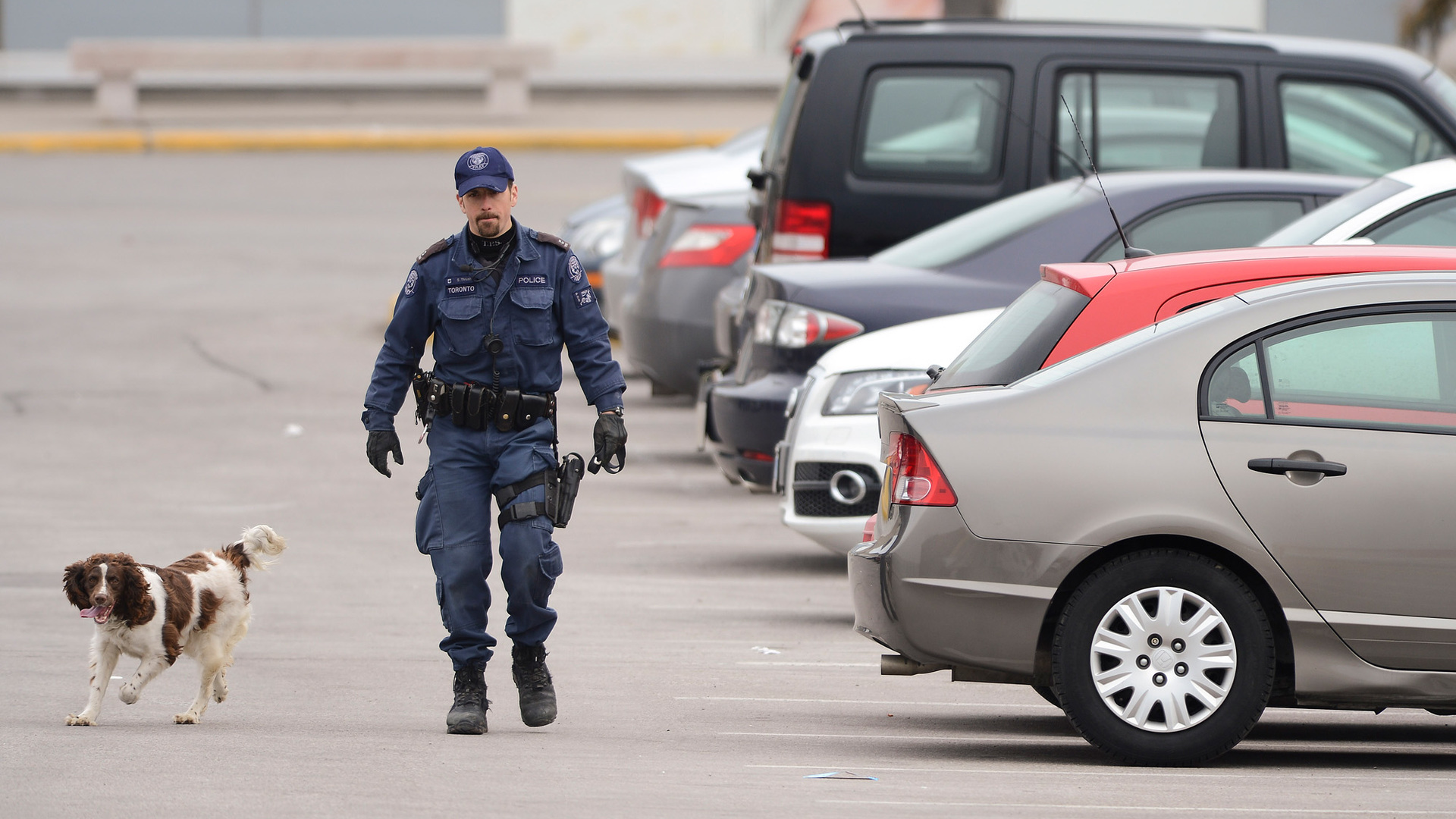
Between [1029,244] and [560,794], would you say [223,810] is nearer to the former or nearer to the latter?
[560,794]

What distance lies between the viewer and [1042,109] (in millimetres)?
10797

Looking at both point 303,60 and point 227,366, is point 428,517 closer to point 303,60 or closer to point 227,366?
point 227,366

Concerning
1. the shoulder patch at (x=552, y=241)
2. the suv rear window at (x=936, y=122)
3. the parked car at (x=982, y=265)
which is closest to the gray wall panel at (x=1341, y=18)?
the suv rear window at (x=936, y=122)

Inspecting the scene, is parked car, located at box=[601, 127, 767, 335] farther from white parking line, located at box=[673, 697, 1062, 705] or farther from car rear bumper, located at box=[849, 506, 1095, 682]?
car rear bumper, located at box=[849, 506, 1095, 682]

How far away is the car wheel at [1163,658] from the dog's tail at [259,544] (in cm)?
254

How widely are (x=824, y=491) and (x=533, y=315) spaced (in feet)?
7.23

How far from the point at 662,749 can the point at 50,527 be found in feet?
16.8

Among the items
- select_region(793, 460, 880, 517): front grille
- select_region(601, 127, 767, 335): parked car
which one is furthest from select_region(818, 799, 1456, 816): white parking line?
select_region(601, 127, 767, 335): parked car

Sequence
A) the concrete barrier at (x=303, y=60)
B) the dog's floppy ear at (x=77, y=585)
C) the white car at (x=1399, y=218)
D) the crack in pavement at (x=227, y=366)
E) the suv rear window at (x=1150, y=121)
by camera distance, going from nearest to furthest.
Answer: the dog's floppy ear at (x=77, y=585) < the white car at (x=1399, y=218) < the suv rear window at (x=1150, y=121) < the crack in pavement at (x=227, y=366) < the concrete barrier at (x=303, y=60)

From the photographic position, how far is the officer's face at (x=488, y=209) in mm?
6484

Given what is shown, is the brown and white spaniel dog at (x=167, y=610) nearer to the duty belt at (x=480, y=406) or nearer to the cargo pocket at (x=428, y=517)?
the cargo pocket at (x=428, y=517)

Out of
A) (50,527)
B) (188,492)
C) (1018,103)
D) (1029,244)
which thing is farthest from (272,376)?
(1029,244)

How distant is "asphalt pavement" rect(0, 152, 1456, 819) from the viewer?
18.8 feet

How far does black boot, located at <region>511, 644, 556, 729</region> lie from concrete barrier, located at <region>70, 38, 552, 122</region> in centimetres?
2349
